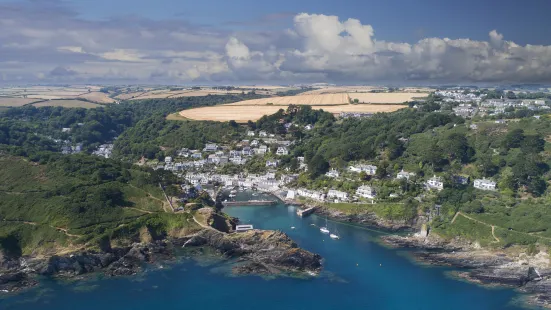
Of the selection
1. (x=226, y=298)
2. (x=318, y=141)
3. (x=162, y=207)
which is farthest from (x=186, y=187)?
(x=318, y=141)

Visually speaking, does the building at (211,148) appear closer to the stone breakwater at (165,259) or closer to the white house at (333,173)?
the white house at (333,173)

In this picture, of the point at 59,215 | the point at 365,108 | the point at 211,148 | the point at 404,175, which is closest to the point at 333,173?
the point at 404,175

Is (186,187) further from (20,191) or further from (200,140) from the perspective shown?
(200,140)

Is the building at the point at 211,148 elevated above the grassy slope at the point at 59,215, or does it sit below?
above

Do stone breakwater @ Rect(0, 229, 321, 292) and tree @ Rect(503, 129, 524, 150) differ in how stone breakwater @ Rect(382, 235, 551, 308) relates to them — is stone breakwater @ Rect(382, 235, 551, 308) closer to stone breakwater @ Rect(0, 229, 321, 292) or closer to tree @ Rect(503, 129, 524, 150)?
stone breakwater @ Rect(0, 229, 321, 292)

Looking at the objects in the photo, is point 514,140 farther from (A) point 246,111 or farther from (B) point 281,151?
(A) point 246,111

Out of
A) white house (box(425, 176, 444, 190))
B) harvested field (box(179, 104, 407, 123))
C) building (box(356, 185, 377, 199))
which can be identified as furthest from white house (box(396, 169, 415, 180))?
harvested field (box(179, 104, 407, 123))

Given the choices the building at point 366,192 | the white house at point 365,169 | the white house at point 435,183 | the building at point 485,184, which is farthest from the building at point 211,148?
the building at point 485,184
